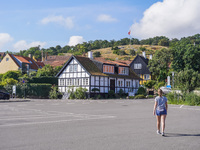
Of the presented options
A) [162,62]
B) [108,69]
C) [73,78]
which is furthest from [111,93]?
[162,62]

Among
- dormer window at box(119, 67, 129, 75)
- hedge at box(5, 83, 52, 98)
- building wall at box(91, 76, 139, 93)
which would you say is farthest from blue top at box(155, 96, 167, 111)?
dormer window at box(119, 67, 129, 75)

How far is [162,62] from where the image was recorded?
65.6m

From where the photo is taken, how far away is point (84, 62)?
52656 millimetres

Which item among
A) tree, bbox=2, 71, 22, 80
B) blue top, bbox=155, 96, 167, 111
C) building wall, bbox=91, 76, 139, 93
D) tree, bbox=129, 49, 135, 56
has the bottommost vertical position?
blue top, bbox=155, 96, 167, 111

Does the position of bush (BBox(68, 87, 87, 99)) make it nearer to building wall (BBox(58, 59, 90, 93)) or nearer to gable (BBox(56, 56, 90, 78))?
building wall (BBox(58, 59, 90, 93))

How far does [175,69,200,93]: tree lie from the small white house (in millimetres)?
18421

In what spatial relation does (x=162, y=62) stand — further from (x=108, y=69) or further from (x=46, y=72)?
(x=46, y=72)

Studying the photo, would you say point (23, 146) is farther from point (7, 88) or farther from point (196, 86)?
point (7, 88)

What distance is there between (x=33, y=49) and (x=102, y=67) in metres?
137

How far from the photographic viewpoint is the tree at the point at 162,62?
64.6m

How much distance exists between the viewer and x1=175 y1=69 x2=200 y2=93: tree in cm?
3412

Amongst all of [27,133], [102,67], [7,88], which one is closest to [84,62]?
[102,67]

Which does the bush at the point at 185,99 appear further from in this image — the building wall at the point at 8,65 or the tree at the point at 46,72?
the building wall at the point at 8,65

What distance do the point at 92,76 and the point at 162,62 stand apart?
22.0m
